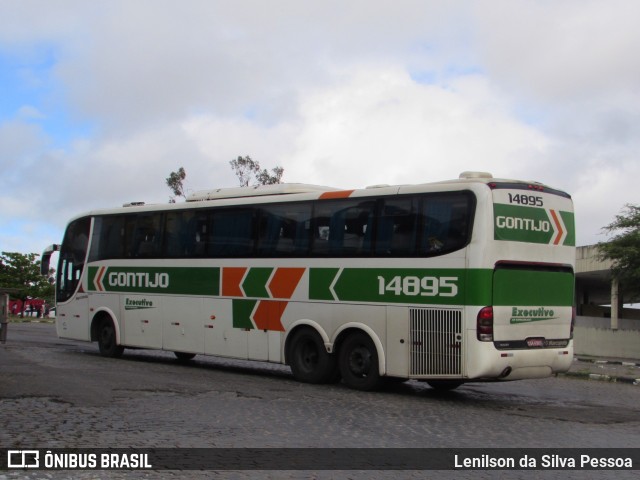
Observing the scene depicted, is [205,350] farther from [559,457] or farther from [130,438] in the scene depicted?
[559,457]

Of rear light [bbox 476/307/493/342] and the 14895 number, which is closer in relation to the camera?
rear light [bbox 476/307/493/342]

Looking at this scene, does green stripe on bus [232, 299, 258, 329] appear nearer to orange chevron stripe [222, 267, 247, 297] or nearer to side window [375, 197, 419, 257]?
orange chevron stripe [222, 267, 247, 297]

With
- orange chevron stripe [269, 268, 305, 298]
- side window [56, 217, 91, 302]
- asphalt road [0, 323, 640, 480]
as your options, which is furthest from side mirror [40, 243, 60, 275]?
orange chevron stripe [269, 268, 305, 298]

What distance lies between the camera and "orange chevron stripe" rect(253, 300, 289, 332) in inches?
625

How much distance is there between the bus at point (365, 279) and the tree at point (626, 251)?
68.6 feet

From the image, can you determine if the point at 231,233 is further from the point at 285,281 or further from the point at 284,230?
the point at 285,281

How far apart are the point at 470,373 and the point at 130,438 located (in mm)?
5978

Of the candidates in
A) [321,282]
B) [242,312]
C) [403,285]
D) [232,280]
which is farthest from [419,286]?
[232,280]

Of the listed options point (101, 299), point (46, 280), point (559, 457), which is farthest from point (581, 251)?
point (46, 280)

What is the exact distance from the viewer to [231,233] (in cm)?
1688

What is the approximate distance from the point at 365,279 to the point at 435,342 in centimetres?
178

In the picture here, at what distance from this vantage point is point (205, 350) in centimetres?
1733

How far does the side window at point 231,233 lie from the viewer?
16516 mm

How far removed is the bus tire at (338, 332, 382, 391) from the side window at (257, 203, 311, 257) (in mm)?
1939
